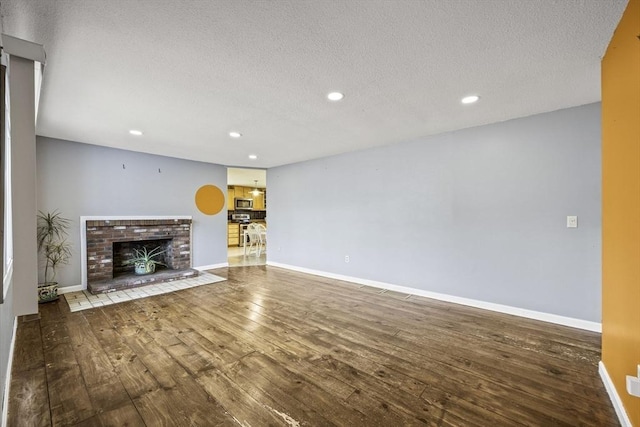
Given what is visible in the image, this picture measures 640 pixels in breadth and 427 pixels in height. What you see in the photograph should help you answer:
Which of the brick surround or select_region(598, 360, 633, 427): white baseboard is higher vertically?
the brick surround

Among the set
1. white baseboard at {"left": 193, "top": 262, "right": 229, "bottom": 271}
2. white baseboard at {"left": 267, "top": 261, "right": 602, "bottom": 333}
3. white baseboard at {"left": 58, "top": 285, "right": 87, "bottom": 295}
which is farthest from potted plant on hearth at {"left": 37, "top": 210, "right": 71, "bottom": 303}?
white baseboard at {"left": 267, "top": 261, "right": 602, "bottom": 333}

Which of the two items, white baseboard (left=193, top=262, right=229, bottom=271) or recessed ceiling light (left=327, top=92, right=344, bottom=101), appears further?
white baseboard (left=193, top=262, right=229, bottom=271)

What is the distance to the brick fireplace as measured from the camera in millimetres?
4090

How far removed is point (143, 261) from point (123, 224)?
0.74 m

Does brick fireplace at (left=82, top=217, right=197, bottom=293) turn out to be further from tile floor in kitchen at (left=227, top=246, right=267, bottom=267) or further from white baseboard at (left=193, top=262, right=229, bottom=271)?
tile floor in kitchen at (left=227, top=246, right=267, bottom=267)

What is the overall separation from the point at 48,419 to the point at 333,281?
3.62 meters

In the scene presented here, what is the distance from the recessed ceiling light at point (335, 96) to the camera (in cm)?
242

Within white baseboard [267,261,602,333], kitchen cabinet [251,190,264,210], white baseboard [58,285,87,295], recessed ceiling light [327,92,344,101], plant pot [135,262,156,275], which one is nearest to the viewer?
recessed ceiling light [327,92,344,101]

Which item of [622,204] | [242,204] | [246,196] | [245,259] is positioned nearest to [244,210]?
[242,204]

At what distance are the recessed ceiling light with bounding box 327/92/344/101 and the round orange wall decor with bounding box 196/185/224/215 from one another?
13.1 ft

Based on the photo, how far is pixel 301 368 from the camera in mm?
2021

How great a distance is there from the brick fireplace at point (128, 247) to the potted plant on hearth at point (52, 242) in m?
0.25

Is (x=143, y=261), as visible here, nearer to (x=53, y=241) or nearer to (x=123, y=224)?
(x=123, y=224)

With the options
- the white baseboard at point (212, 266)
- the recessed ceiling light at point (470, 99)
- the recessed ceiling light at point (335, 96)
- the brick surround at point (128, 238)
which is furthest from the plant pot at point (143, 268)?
the recessed ceiling light at point (470, 99)
